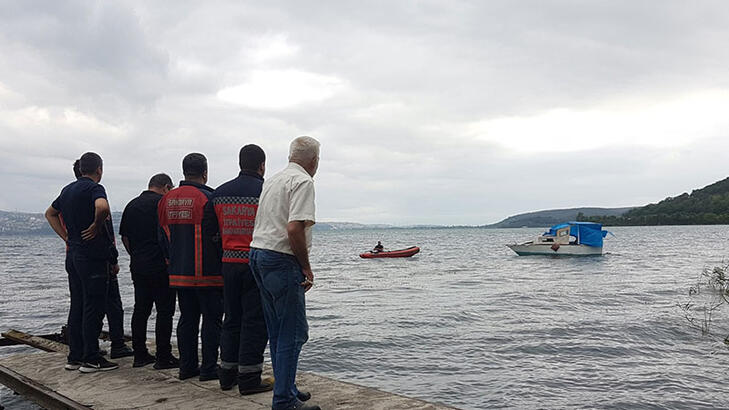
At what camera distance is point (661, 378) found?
9602 mm

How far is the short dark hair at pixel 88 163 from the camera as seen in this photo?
6086mm

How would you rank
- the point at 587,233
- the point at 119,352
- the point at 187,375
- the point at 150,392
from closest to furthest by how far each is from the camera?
the point at 150,392 → the point at 187,375 → the point at 119,352 → the point at 587,233

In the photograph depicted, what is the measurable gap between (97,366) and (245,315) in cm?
241

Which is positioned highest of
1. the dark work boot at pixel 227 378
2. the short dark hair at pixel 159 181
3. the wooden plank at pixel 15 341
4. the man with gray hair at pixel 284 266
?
the short dark hair at pixel 159 181

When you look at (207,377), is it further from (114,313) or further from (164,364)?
(114,313)

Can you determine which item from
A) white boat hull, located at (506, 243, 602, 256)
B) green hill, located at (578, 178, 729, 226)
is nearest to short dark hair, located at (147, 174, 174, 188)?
white boat hull, located at (506, 243, 602, 256)

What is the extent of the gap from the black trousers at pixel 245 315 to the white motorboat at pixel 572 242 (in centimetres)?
4505

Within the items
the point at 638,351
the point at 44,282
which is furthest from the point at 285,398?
the point at 44,282

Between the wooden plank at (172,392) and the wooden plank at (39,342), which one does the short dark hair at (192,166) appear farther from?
the wooden plank at (39,342)

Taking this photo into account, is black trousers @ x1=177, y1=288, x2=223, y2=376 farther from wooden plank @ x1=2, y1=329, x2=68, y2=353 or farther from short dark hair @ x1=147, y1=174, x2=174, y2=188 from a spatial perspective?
wooden plank @ x1=2, y1=329, x2=68, y2=353

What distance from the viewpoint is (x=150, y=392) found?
17.1ft

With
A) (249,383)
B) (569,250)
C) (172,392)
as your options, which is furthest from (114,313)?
(569,250)

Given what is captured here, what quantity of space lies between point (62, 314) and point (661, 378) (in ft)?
53.5

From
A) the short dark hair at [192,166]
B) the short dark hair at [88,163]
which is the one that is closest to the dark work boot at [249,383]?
the short dark hair at [192,166]
